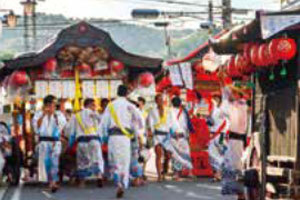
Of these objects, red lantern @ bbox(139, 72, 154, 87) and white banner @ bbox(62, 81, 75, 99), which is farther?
white banner @ bbox(62, 81, 75, 99)

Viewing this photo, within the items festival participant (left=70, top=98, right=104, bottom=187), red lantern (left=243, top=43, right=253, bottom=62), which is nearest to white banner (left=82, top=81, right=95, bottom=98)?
festival participant (left=70, top=98, right=104, bottom=187)

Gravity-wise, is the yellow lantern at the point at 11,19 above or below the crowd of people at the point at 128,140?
above

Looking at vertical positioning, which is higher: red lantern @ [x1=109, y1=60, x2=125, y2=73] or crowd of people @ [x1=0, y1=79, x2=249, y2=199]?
red lantern @ [x1=109, y1=60, x2=125, y2=73]

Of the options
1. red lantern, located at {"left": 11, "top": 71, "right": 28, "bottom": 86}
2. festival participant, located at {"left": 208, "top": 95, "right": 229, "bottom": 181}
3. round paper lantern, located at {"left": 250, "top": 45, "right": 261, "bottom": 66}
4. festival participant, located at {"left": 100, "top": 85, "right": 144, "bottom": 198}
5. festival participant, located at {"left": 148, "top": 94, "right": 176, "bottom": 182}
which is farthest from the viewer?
festival participant, located at {"left": 208, "top": 95, "right": 229, "bottom": 181}

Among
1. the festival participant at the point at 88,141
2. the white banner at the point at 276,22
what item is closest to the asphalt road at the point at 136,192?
the festival participant at the point at 88,141

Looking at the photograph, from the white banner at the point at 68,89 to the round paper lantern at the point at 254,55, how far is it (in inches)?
352

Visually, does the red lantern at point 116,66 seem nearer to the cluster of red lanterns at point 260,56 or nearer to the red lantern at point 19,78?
the red lantern at point 19,78

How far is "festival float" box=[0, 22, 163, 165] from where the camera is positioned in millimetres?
20719

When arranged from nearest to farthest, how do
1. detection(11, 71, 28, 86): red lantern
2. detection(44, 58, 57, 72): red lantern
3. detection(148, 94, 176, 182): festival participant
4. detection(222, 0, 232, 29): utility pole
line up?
1. detection(11, 71, 28, 86): red lantern
2. detection(148, 94, 176, 182): festival participant
3. detection(44, 58, 57, 72): red lantern
4. detection(222, 0, 232, 29): utility pole

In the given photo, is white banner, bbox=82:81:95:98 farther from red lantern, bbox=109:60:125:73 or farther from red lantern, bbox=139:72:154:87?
red lantern, bbox=139:72:154:87

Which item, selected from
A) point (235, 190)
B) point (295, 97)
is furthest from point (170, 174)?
point (295, 97)

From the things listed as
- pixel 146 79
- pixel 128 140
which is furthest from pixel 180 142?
pixel 128 140

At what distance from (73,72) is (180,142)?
3212 millimetres

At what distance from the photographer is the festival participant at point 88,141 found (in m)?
19.3
